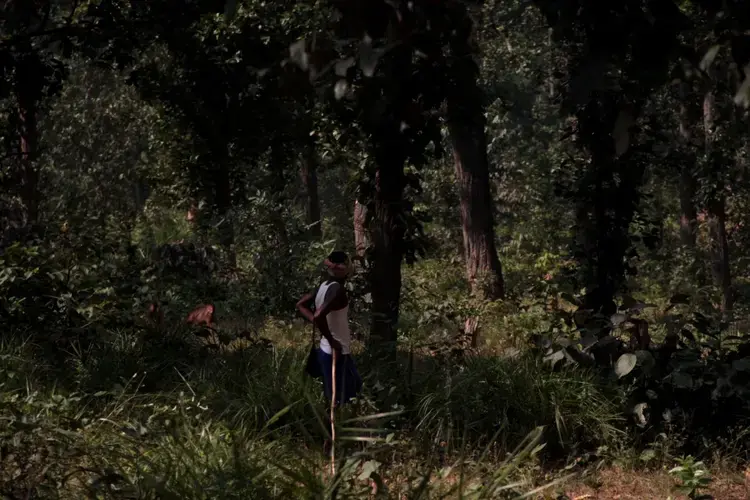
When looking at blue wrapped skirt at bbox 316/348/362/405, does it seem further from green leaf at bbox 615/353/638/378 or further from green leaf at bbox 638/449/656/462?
green leaf at bbox 638/449/656/462

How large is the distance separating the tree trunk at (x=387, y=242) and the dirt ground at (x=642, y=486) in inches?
103

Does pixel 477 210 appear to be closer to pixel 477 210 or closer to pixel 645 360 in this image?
pixel 477 210

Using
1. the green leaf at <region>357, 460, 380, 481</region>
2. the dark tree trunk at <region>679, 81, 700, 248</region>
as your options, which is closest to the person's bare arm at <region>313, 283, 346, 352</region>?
the green leaf at <region>357, 460, 380, 481</region>

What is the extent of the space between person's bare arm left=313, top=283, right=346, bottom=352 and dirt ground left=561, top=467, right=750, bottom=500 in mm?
2095

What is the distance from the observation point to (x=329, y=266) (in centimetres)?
696

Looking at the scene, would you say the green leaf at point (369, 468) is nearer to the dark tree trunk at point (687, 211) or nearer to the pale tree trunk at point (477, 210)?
the pale tree trunk at point (477, 210)

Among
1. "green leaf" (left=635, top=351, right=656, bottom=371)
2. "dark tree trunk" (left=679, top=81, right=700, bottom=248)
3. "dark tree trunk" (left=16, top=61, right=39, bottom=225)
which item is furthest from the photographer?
"dark tree trunk" (left=679, top=81, right=700, bottom=248)

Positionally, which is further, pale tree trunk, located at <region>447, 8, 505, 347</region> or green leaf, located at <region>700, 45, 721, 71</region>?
pale tree trunk, located at <region>447, 8, 505, 347</region>

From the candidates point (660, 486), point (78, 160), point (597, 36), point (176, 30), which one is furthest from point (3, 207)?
point (78, 160)

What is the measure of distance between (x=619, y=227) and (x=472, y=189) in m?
6.25

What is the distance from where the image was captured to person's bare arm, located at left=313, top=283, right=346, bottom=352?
22.2 ft

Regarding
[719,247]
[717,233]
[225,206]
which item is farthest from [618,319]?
[719,247]

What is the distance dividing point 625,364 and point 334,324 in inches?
100

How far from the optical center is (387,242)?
9.04 meters
